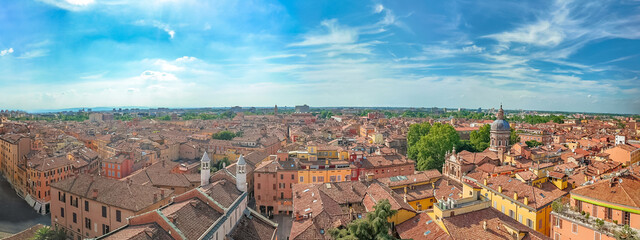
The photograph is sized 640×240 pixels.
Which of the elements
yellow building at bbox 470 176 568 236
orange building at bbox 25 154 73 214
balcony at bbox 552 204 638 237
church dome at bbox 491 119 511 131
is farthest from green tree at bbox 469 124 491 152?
orange building at bbox 25 154 73 214

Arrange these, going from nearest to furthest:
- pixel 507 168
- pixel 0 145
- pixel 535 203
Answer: pixel 535 203
pixel 507 168
pixel 0 145

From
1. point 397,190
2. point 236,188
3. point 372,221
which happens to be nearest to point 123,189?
point 236,188

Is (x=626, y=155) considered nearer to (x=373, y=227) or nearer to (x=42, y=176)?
(x=373, y=227)

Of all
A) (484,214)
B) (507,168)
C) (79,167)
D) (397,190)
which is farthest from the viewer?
(79,167)

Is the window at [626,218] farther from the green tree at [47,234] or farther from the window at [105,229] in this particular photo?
the green tree at [47,234]

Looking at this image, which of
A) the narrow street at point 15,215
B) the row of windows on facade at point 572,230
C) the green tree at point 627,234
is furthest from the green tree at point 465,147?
the narrow street at point 15,215

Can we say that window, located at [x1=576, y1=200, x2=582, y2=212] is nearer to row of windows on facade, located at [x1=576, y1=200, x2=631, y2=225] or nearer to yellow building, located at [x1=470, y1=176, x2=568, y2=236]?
row of windows on facade, located at [x1=576, y1=200, x2=631, y2=225]

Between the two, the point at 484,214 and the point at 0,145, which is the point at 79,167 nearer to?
the point at 0,145
